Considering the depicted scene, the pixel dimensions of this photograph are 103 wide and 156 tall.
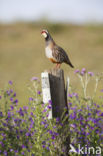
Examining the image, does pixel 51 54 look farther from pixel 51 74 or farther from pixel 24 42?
pixel 24 42

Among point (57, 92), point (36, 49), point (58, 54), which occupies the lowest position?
point (57, 92)

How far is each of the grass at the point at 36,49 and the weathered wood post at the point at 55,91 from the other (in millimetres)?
6232

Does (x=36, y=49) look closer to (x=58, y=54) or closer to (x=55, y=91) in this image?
(x=58, y=54)

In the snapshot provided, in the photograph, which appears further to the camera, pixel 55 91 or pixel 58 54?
pixel 58 54

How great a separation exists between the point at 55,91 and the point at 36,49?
13580 millimetres

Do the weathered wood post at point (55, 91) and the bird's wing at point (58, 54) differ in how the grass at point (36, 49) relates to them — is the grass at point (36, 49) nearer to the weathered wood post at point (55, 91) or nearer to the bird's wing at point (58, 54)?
the bird's wing at point (58, 54)

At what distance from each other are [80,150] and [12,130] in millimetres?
943

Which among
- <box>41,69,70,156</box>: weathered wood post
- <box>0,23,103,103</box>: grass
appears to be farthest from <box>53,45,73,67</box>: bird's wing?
<box>0,23,103,103</box>: grass

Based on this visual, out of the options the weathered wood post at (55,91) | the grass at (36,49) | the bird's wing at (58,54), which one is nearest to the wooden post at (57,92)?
the weathered wood post at (55,91)

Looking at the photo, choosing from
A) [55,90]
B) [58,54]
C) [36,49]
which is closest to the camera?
[55,90]

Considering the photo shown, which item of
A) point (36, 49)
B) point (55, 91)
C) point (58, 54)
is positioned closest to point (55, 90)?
point (55, 91)

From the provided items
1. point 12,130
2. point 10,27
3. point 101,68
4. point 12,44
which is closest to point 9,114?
point 12,130

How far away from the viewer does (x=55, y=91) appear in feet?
14.3

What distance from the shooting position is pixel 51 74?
14.2 feet
